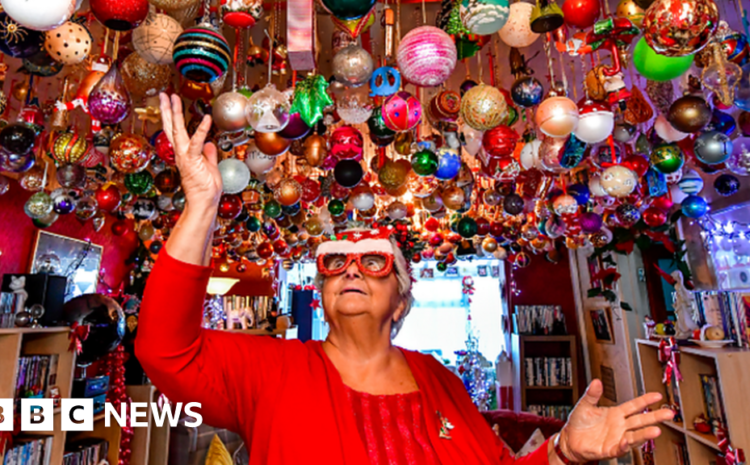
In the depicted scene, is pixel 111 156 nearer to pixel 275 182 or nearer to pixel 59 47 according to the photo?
pixel 59 47

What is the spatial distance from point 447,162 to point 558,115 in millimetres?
713

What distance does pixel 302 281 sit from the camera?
10703 mm

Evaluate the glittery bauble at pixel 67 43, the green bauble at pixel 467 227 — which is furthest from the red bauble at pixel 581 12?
the green bauble at pixel 467 227

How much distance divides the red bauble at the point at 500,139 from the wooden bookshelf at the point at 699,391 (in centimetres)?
177

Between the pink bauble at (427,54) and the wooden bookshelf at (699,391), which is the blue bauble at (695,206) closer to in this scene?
the wooden bookshelf at (699,391)

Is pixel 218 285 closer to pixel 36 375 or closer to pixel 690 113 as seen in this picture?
pixel 36 375

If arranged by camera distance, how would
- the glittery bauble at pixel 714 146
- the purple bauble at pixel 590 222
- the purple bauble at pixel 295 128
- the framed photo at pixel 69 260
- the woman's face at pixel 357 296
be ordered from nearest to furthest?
1. the woman's face at pixel 357 296
2. the purple bauble at pixel 295 128
3. the glittery bauble at pixel 714 146
4. the purple bauble at pixel 590 222
5. the framed photo at pixel 69 260

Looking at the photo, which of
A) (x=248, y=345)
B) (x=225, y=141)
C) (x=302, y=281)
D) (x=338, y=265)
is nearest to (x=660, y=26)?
(x=338, y=265)

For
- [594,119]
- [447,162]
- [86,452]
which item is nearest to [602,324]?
[447,162]

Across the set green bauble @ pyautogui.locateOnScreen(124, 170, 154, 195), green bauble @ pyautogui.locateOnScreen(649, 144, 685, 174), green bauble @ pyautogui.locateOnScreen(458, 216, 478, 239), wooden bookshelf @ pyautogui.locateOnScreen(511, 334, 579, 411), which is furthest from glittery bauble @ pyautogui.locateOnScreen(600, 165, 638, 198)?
wooden bookshelf @ pyautogui.locateOnScreen(511, 334, 579, 411)

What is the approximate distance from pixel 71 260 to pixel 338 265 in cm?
431

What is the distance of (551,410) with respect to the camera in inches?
254

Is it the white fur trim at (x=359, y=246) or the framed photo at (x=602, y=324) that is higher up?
the white fur trim at (x=359, y=246)

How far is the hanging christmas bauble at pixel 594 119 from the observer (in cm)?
159
